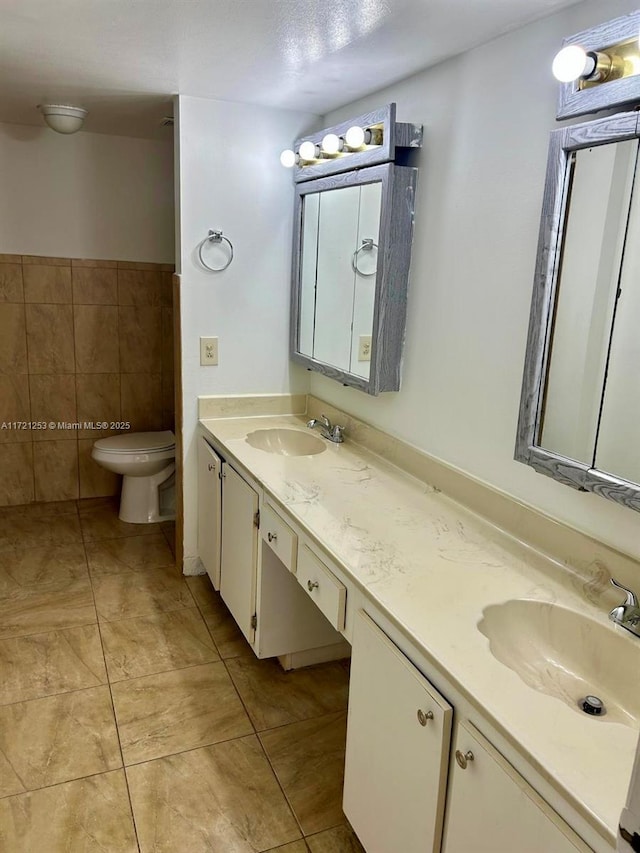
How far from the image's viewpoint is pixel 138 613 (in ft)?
9.24

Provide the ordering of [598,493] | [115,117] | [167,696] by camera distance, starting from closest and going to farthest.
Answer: [598,493]
[167,696]
[115,117]

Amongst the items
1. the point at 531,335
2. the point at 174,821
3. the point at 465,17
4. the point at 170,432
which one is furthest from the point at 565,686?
the point at 170,432

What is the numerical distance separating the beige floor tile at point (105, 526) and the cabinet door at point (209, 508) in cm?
68

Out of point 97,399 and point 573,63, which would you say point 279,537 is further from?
point 97,399

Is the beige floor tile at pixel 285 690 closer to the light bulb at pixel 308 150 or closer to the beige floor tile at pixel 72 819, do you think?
the beige floor tile at pixel 72 819

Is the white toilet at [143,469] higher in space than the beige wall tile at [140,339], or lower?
lower

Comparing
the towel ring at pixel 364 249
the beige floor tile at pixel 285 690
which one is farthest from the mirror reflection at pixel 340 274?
the beige floor tile at pixel 285 690

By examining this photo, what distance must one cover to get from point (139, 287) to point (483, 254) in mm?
2518

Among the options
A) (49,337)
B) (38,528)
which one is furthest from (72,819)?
(49,337)

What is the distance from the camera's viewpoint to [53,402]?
3850 mm

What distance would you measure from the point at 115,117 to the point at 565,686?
310 cm

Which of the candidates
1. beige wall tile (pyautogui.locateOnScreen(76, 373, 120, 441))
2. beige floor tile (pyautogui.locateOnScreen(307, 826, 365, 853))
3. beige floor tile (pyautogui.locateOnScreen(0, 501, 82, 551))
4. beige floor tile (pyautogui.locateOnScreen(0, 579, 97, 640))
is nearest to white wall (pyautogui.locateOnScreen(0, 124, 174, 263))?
beige wall tile (pyautogui.locateOnScreen(76, 373, 120, 441))

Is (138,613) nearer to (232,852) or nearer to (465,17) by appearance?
(232,852)

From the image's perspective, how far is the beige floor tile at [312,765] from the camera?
1860 mm
